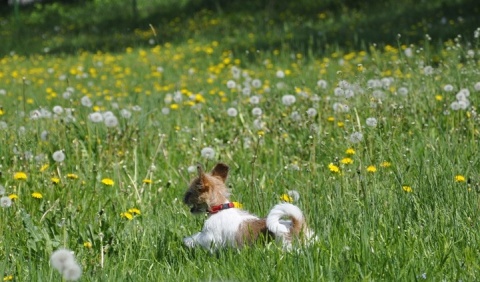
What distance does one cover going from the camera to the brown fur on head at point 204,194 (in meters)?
4.16

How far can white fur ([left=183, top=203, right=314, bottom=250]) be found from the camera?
3.80 meters

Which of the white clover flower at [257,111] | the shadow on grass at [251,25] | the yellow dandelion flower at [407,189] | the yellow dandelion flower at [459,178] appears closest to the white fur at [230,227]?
the yellow dandelion flower at [407,189]

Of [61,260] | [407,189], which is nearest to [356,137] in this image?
[407,189]

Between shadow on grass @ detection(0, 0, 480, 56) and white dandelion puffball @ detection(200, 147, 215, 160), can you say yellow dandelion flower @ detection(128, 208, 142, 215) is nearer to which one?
white dandelion puffball @ detection(200, 147, 215, 160)

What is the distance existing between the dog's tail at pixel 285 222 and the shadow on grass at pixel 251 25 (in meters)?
7.62

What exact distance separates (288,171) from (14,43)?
14088 mm

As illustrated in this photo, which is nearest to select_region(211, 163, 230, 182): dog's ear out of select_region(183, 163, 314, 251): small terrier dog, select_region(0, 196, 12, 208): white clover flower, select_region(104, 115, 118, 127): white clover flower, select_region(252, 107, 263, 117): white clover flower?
select_region(183, 163, 314, 251): small terrier dog

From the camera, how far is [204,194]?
4.16m

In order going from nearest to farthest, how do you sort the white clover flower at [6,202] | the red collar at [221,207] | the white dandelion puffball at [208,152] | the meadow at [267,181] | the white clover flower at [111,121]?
the meadow at [267,181], the red collar at [221,207], the white clover flower at [6,202], the white dandelion puffball at [208,152], the white clover flower at [111,121]

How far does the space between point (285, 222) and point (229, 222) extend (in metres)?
0.25

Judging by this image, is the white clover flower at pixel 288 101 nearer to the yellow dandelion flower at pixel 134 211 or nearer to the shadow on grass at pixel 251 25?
the yellow dandelion flower at pixel 134 211

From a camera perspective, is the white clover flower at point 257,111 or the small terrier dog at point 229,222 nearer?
the small terrier dog at point 229,222

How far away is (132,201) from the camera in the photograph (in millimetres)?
5098

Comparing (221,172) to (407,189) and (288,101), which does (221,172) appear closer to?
(407,189)
